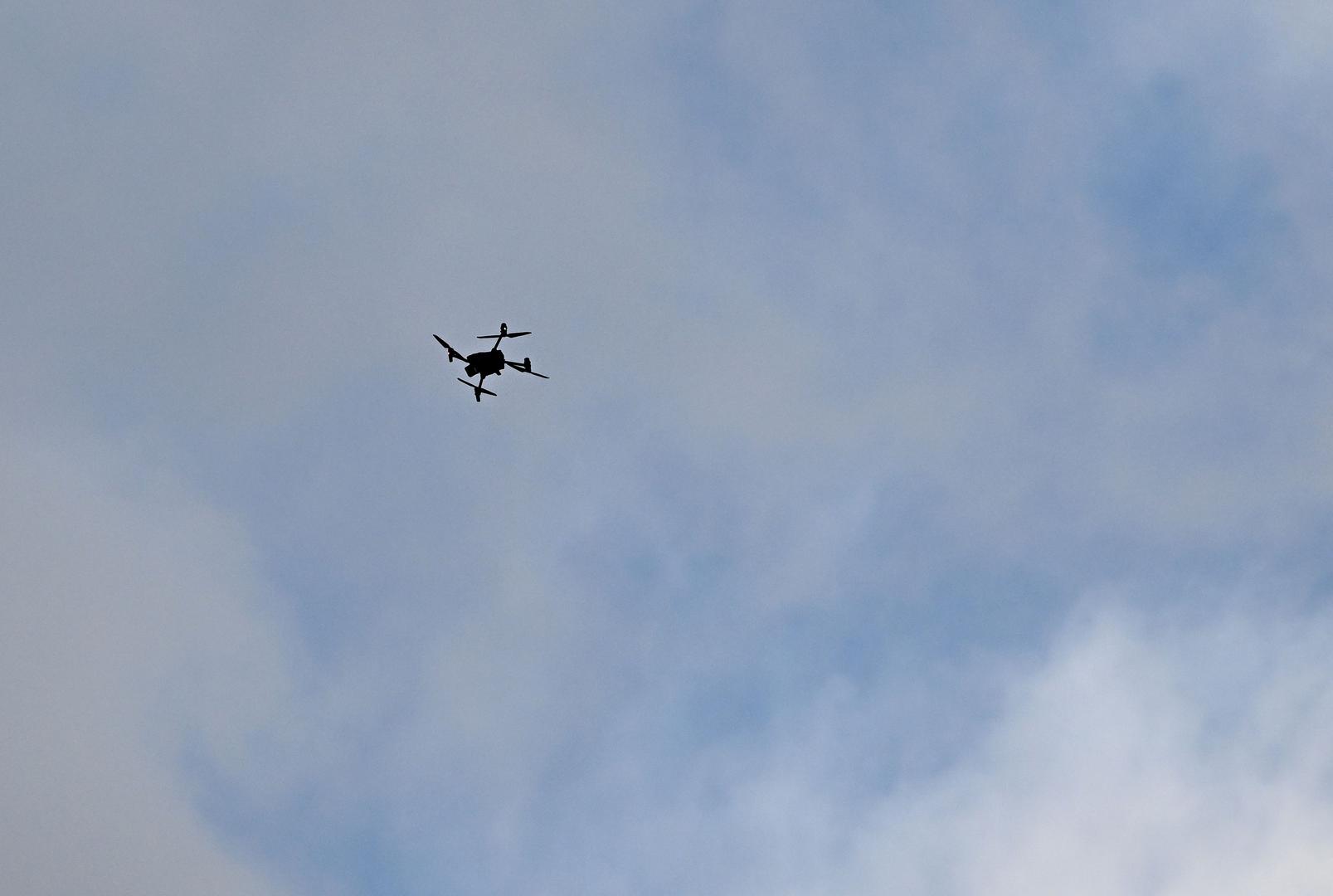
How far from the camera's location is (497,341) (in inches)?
7584
